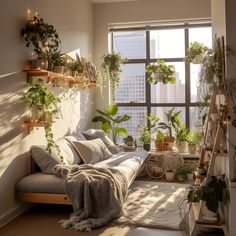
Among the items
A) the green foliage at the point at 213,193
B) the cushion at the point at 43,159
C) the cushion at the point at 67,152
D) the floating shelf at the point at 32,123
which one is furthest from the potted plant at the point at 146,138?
the green foliage at the point at 213,193

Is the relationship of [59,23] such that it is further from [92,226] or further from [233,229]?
[233,229]

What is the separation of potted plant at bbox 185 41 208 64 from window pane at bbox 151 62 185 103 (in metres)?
0.60

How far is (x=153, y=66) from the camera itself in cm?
620

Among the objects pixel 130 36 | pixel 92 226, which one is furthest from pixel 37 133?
pixel 130 36

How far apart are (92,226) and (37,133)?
1.56 m

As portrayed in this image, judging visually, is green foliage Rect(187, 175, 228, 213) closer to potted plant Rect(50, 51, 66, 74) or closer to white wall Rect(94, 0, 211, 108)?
potted plant Rect(50, 51, 66, 74)

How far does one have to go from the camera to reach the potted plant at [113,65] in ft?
20.2

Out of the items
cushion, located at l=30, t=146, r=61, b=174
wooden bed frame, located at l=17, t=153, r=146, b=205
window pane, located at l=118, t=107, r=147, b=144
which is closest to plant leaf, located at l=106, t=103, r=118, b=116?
window pane, located at l=118, t=107, r=147, b=144

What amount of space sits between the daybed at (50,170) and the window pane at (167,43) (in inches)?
94.7

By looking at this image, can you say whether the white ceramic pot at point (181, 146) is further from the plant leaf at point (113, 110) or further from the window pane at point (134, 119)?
the plant leaf at point (113, 110)

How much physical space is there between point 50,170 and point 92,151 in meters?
0.94

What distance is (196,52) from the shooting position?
574 centimetres

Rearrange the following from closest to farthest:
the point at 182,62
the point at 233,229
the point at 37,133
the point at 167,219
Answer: the point at 233,229, the point at 167,219, the point at 37,133, the point at 182,62

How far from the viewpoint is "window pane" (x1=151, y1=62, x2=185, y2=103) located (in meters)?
6.43
